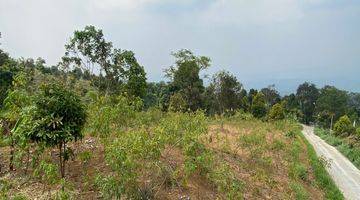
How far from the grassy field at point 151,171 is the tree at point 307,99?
70485 mm

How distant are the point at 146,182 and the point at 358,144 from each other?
76.5 ft

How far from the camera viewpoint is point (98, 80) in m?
31.1

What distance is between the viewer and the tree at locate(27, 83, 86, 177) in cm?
668

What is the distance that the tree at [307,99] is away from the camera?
3162 inches

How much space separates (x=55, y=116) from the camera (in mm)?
6789

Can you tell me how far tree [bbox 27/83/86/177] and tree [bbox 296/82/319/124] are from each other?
76.4m

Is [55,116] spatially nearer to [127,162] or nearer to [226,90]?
[127,162]

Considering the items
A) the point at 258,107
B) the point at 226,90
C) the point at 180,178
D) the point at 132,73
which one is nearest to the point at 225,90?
the point at 226,90

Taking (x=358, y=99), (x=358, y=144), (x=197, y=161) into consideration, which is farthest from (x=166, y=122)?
(x=358, y=99)

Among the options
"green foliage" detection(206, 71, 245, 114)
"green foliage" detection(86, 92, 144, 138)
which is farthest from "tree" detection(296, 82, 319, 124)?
"green foliage" detection(86, 92, 144, 138)

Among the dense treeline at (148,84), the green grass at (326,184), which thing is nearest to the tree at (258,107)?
the dense treeline at (148,84)

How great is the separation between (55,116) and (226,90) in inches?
1355

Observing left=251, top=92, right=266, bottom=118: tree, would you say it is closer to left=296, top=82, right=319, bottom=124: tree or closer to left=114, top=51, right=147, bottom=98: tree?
left=114, top=51, right=147, bottom=98: tree

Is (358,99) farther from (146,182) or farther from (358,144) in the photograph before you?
(146,182)
